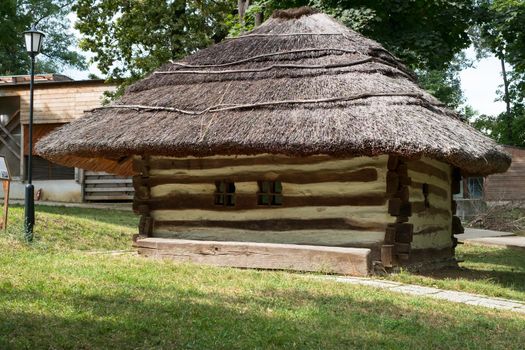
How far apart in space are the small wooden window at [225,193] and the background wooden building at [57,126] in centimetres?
1390

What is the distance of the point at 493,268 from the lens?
45.1ft

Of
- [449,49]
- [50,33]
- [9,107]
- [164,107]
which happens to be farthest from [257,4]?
[50,33]

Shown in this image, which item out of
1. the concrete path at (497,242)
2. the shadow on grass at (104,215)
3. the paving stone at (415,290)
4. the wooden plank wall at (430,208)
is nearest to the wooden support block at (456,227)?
the wooden plank wall at (430,208)

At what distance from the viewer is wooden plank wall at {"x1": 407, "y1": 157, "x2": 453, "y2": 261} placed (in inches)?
452

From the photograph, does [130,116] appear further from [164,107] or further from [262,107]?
[262,107]

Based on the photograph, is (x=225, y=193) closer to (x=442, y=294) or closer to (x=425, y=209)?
(x=425, y=209)

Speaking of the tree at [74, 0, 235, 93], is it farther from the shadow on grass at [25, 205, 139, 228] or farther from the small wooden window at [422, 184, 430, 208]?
the small wooden window at [422, 184, 430, 208]

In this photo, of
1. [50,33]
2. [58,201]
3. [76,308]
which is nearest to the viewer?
[76,308]

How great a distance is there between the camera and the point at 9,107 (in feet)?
93.0

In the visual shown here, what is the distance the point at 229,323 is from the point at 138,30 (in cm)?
1659

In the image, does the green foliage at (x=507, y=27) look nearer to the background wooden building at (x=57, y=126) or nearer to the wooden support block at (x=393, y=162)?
the wooden support block at (x=393, y=162)

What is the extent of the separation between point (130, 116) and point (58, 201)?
14770mm

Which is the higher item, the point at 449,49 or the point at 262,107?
the point at 449,49

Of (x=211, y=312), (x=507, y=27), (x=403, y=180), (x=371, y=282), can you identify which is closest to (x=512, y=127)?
(x=507, y=27)
